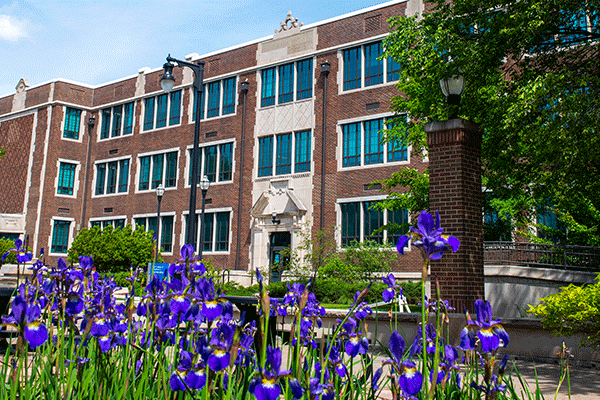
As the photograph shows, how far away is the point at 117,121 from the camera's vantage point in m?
37.9

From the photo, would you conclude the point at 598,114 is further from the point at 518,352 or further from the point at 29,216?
the point at 29,216

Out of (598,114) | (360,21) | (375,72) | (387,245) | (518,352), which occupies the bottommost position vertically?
(518,352)

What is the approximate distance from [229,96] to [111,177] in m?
11.6

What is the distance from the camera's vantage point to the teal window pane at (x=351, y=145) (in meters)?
26.7

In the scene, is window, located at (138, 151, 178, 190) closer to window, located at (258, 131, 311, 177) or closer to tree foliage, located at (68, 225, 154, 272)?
window, located at (258, 131, 311, 177)

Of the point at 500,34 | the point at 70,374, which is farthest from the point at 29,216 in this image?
the point at 70,374

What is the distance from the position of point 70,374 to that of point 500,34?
10811mm

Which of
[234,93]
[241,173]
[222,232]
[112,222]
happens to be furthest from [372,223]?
[112,222]

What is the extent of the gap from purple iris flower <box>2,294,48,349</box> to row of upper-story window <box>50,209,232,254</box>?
25423mm

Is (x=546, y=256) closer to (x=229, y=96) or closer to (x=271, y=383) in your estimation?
(x=271, y=383)

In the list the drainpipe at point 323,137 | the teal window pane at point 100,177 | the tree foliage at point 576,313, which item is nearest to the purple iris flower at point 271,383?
the tree foliage at point 576,313

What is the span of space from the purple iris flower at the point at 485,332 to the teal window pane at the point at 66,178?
3971 centimetres

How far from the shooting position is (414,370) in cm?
191

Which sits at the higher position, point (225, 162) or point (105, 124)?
point (105, 124)
